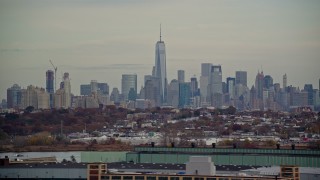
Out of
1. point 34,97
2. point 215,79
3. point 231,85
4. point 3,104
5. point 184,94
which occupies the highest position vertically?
point 215,79

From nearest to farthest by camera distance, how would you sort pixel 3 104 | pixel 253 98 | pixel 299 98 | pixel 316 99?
pixel 3 104 < pixel 316 99 < pixel 299 98 < pixel 253 98

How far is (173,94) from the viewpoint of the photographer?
178m

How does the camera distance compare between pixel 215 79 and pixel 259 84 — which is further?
pixel 215 79

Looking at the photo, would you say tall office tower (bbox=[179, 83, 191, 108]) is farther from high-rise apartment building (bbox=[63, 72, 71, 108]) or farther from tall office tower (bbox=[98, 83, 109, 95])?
high-rise apartment building (bbox=[63, 72, 71, 108])

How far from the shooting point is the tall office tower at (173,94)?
175350 millimetres

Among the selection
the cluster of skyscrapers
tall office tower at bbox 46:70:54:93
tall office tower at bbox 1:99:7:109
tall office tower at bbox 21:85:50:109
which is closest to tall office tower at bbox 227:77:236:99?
the cluster of skyscrapers

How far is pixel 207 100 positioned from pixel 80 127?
75774 mm

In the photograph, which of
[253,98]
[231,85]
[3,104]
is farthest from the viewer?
[231,85]

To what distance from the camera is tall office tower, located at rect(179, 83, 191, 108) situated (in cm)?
17638

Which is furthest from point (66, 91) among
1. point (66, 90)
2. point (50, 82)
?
point (50, 82)

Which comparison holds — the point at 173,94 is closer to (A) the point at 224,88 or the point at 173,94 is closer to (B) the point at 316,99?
(A) the point at 224,88

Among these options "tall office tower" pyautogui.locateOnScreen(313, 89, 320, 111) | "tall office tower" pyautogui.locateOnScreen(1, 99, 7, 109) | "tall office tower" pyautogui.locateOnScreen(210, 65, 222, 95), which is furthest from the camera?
"tall office tower" pyautogui.locateOnScreen(210, 65, 222, 95)

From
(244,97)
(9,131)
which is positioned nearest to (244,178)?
(9,131)

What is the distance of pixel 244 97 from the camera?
167m
